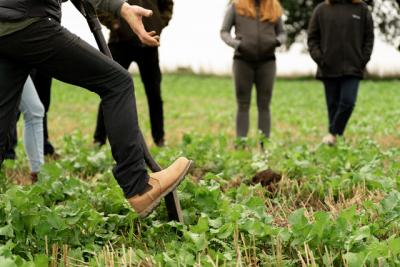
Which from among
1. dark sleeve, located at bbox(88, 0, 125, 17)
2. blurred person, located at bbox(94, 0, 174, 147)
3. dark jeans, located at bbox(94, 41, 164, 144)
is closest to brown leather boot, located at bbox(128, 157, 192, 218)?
dark sleeve, located at bbox(88, 0, 125, 17)

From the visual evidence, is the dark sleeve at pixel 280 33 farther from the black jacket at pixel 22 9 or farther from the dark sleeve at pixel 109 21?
the black jacket at pixel 22 9

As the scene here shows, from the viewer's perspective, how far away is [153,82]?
22.5ft

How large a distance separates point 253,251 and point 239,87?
4.18 metres

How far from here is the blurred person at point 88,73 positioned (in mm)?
3061

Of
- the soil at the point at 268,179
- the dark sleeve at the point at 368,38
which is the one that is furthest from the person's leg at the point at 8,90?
the dark sleeve at the point at 368,38

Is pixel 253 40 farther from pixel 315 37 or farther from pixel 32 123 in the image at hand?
pixel 32 123

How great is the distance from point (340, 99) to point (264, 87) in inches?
36.4

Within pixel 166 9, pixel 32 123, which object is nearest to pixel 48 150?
pixel 32 123

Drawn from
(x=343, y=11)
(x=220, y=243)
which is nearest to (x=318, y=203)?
(x=220, y=243)

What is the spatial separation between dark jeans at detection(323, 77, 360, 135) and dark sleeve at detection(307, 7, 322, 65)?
32 cm

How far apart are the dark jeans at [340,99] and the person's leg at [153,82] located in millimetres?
1961

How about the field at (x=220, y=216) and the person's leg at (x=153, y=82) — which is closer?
the field at (x=220, y=216)

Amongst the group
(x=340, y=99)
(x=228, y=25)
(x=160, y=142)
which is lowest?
(x=160, y=142)

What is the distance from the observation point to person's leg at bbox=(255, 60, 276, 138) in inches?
275
